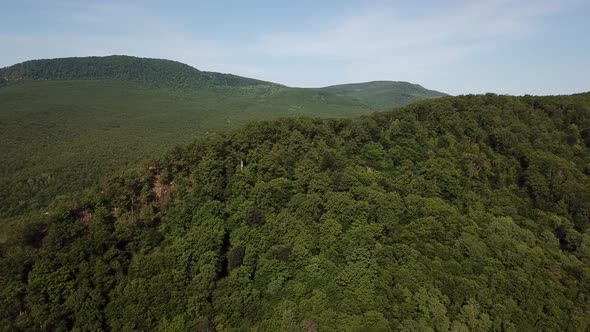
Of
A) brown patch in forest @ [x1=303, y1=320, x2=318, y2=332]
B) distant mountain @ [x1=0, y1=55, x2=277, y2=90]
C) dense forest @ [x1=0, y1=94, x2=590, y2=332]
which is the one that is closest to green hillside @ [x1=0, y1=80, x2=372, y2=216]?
distant mountain @ [x1=0, y1=55, x2=277, y2=90]

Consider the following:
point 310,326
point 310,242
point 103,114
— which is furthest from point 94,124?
point 310,326

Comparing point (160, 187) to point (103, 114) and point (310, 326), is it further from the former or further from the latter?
point (103, 114)

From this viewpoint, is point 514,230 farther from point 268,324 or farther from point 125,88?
point 125,88

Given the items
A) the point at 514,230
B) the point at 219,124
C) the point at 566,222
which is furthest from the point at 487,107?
the point at 219,124

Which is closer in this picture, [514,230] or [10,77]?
[514,230]

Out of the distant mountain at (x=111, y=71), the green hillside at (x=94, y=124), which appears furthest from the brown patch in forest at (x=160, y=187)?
the distant mountain at (x=111, y=71)

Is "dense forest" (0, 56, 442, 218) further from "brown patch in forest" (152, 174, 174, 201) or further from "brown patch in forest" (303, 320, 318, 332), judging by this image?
"brown patch in forest" (303, 320, 318, 332)
